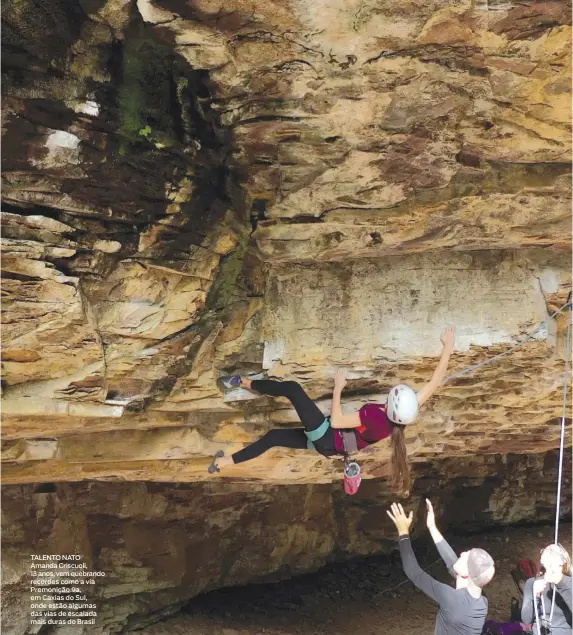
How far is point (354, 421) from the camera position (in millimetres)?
4289

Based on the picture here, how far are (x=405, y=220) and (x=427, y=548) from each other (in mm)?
5895

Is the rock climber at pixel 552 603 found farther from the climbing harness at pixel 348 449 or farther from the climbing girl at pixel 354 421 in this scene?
the climbing harness at pixel 348 449

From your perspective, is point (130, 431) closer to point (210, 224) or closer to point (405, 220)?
point (210, 224)

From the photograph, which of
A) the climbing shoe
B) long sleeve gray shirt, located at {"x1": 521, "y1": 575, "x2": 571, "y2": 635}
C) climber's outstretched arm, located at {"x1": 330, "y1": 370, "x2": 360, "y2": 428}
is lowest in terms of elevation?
long sleeve gray shirt, located at {"x1": 521, "y1": 575, "x2": 571, "y2": 635}

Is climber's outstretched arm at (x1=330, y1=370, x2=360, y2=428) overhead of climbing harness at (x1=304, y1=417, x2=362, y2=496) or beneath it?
overhead

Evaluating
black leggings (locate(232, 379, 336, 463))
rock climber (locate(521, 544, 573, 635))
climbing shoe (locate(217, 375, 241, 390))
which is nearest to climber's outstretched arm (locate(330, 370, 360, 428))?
black leggings (locate(232, 379, 336, 463))

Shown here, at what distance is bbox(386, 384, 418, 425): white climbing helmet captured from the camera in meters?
3.91

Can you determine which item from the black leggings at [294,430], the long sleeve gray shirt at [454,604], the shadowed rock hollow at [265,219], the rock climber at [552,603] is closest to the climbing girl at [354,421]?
the black leggings at [294,430]

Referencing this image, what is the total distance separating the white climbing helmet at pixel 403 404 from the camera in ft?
12.8

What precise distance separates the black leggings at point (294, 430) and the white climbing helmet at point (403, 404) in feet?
2.15

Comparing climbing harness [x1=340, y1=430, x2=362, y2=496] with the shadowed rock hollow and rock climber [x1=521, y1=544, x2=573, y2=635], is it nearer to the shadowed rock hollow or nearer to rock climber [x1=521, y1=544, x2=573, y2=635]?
the shadowed rock hollow

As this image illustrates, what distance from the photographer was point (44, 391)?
177 inches

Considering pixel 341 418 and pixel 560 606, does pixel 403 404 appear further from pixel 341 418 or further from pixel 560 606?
pixel 560 606

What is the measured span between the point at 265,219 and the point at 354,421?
1.55 meters
